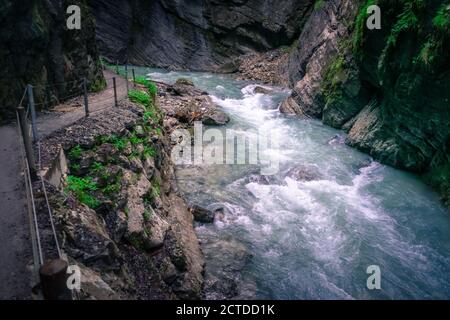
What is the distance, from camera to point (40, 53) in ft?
30.4

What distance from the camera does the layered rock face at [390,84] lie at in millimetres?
10258

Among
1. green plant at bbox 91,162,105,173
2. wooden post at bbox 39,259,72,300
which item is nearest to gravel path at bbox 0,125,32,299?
wooden post at bbox 39,259,72,300

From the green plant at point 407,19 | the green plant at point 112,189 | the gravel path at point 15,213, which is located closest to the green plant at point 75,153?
the gravel path at point 15,213

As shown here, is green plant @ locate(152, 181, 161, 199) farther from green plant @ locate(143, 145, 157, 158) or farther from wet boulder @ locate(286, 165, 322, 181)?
wet boulder @ locate(286, 165, 322, 181)

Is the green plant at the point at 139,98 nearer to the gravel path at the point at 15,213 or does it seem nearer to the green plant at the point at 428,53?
the gravel path at the point at 15,213

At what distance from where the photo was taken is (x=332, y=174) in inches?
477

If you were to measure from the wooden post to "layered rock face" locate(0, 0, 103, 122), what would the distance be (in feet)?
20.4

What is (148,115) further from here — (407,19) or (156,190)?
(407,19)

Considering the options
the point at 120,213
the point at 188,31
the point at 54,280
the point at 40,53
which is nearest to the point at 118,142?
the point at 120,213

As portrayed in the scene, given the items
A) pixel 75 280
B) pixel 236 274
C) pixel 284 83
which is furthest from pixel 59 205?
pixel 284 83

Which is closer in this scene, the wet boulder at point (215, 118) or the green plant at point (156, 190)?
the green plant at point (156, 190)

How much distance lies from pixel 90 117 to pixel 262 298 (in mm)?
5877

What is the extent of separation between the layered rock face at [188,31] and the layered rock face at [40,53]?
66.0ft

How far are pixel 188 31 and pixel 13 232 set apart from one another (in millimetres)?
29498
